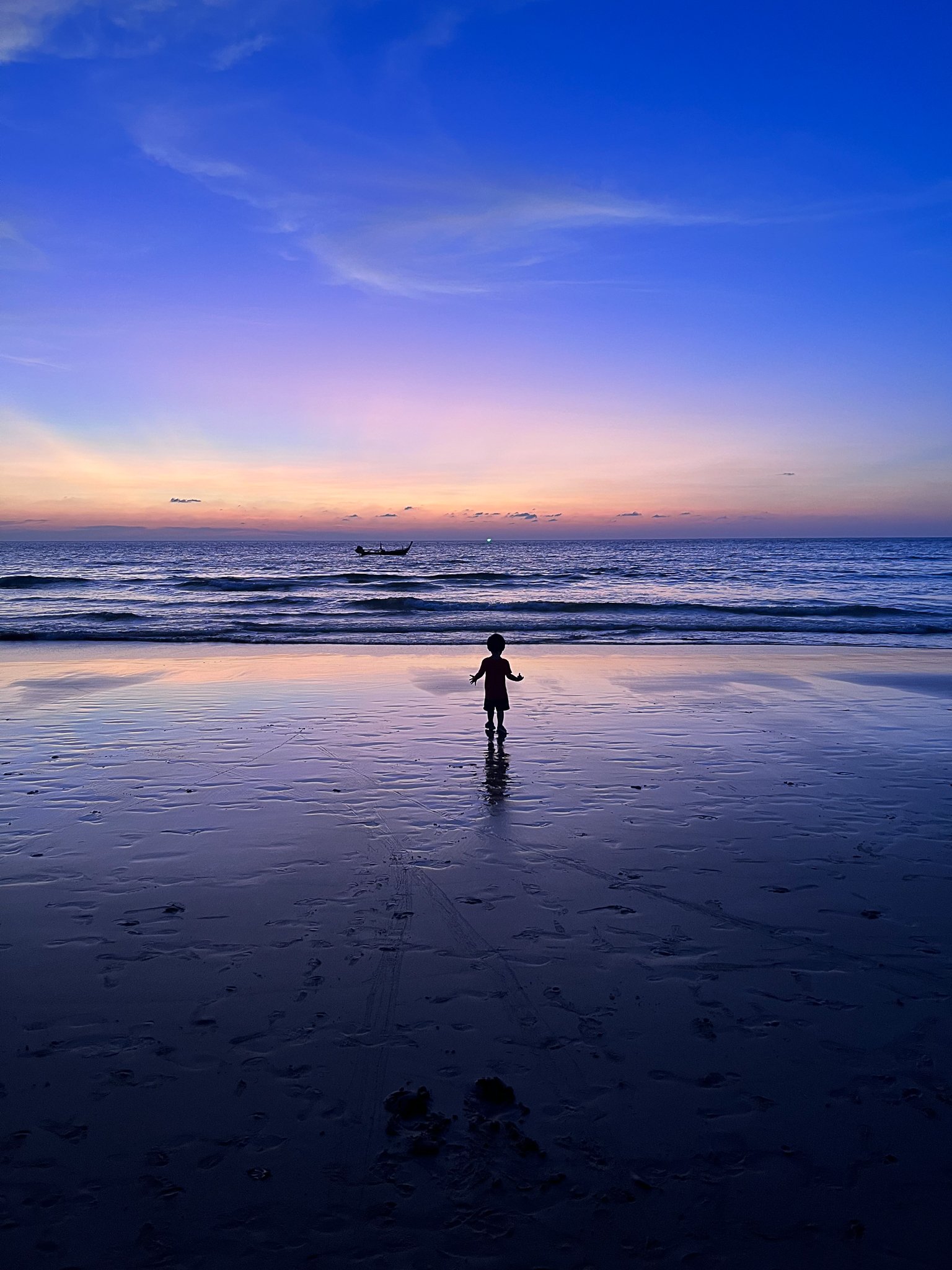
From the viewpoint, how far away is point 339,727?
12.6 metres

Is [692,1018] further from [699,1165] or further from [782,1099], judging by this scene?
[699,1165]

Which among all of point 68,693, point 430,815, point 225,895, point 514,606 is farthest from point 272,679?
point 514,606

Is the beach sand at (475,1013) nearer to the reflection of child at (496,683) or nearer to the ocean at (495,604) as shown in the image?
the reflection of child at (496,683)

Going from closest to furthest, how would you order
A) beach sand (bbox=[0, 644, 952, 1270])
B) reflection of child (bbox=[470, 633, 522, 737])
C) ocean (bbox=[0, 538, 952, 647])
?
beach sand (bbox=[0, 644, 952, 1270]) → reflection of child (bbox=[470, 633, 522, 737]) → ocean (bbox=[0, 538, 952, 647])

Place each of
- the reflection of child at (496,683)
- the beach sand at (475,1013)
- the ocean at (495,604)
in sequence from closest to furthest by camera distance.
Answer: the beach sand at (475,1013)
the reflection of child at (496,683)
the ocean at (495,604)

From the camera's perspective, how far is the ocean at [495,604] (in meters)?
28.5

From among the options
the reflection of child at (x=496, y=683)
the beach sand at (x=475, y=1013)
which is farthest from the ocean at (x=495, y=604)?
the beach sand at (x=475, y=1013)

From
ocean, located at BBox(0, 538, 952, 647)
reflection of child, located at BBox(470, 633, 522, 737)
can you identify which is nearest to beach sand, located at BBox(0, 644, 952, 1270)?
reflection of child, located at BBox(470, 633, 522, 737)

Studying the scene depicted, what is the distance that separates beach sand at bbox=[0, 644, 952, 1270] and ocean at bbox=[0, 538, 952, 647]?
57.5 ft

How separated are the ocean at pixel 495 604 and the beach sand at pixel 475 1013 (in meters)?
17.5

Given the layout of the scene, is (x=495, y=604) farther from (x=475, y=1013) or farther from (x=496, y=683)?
(x=475, y=1013)

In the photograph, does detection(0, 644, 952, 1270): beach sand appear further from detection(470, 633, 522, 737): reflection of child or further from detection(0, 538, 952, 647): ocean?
detection(0, 538, 952, 647): ocean

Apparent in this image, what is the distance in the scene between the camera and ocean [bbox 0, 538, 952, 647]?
93.4ft

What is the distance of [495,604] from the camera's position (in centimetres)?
4122
